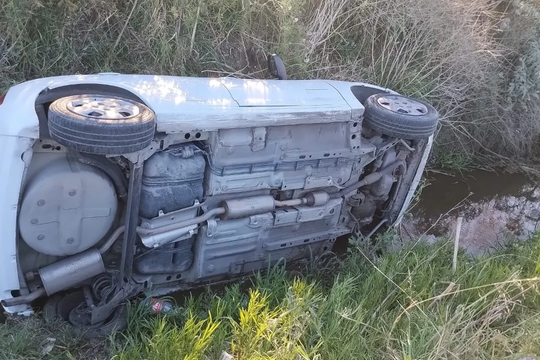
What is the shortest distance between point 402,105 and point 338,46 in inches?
81.4

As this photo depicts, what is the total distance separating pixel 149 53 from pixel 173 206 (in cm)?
214

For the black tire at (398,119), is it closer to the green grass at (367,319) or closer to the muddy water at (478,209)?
the green grass at (367,319)

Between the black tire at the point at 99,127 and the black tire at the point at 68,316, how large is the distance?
1.09 metres

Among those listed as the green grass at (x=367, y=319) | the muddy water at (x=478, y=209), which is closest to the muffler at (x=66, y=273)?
the green grass at (x=367, y=319)

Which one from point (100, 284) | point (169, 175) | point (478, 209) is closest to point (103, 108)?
point (169, 175)

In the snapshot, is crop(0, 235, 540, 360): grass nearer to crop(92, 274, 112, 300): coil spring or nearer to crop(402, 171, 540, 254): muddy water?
crop(92, 274, 112, 300): coil spring

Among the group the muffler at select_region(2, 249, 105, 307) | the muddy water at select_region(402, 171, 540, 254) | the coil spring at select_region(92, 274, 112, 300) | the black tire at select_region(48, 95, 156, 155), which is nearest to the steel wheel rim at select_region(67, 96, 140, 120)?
the black tire at select_region(48, 95, 156, 155)

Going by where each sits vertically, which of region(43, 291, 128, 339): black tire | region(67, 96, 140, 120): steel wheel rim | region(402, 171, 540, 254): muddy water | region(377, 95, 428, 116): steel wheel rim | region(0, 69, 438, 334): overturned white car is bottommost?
region(402, 171, 540, 254): muddy water

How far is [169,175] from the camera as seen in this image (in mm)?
2746

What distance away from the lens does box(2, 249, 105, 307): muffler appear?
8.76 feet

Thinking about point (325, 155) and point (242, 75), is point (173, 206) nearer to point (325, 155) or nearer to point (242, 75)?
point (325, 155)

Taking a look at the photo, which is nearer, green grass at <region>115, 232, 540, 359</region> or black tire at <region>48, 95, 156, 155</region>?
black tire at <region>48, 95, 156, 155</region>

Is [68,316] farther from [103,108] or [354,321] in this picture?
[354,321]

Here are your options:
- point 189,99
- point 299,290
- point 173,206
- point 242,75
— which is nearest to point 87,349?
point 173,206
